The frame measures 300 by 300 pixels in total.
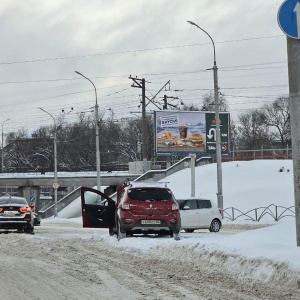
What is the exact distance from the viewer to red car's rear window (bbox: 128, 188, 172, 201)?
1830 cm

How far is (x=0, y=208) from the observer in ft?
76.5

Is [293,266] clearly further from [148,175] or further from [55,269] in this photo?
[148,175]

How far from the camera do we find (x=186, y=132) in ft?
183

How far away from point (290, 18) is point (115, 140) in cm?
9246

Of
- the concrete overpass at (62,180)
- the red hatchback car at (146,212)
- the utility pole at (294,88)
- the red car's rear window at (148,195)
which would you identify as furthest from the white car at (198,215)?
the concrete overpass at (62,180)

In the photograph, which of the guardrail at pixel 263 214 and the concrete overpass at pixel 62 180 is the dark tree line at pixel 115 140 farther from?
the guardrail at pixel 263 214

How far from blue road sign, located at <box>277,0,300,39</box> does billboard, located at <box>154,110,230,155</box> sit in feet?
144

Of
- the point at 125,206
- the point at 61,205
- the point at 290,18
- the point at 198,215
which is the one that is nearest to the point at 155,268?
the point at 290,18

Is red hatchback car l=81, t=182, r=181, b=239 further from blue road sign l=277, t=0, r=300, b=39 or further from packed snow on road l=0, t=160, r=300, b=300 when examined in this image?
blue road sign l=277, t=0, r=300, b=39

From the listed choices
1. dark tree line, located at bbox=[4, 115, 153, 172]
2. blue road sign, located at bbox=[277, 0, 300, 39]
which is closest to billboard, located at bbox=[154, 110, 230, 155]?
dark tree line, located at bbox=[4, 115, 153, 172]

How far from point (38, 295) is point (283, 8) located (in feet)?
19.7

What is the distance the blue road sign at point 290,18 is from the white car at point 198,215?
50.5ft

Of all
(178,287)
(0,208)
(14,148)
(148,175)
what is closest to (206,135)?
(148,175)

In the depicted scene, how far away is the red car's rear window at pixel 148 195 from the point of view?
18297 mm
